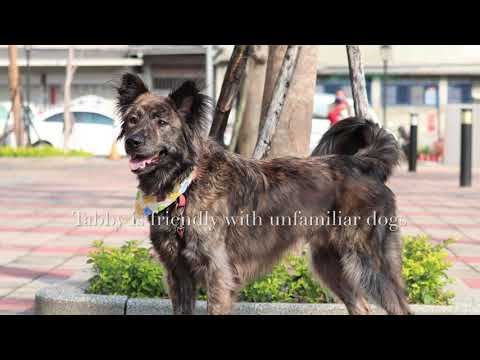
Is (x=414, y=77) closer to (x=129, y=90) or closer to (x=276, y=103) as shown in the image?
(x=276, y=103)

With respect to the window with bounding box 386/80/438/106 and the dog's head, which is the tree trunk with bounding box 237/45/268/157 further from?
the window with bounding box 386/80/438/106

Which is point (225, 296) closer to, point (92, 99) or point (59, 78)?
point (92, 99)

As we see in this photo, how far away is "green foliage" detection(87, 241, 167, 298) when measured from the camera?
19.5 feet

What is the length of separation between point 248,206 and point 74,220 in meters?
6.99

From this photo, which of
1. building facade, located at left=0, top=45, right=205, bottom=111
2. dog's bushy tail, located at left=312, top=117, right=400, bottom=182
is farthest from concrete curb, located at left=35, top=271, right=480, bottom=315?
building facade, located at left=0, top=45, right=205, bottom=111

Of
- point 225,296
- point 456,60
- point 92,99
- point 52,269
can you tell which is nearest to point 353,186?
point 225,296

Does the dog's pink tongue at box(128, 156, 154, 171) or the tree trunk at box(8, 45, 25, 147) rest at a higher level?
the tree trunk at box(8, 45, 25, 147)

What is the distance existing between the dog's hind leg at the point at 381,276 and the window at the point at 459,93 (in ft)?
105

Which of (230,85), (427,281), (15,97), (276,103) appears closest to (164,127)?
(230,85)

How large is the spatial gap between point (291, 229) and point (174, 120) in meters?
1.10

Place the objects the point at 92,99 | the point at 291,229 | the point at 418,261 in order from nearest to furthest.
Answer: the point at 291,229 < the point at 418,261 < the point at 92,99

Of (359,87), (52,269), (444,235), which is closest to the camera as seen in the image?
(359,87)

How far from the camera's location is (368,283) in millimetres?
5320

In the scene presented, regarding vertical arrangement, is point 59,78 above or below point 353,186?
above
